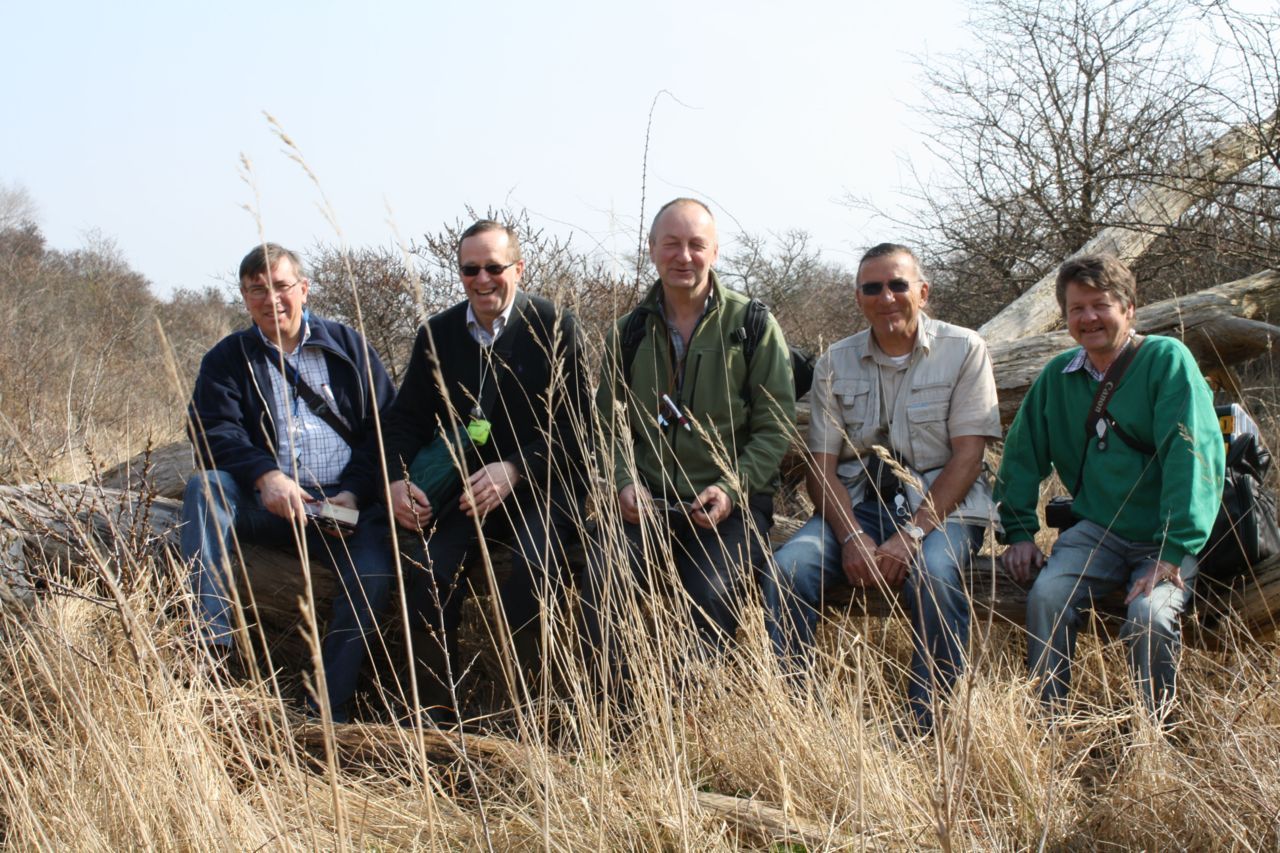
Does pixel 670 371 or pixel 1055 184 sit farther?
pixel 1055 184

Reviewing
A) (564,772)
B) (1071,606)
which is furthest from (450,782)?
(1071,606)

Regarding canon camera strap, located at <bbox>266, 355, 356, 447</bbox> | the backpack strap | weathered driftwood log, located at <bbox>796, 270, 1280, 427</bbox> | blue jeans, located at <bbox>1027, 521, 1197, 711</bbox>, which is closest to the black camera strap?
blue jeans, located at <bbox>1027, 521, 1197, 711</bbox>

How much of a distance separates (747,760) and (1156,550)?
1612 millimetres

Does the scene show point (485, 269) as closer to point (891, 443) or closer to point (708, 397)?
point (708, 397)

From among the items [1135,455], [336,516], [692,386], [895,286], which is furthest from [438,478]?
[1135,455]

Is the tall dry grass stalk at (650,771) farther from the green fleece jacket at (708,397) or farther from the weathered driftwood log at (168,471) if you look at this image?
the weathered driftwood log at (168,471)

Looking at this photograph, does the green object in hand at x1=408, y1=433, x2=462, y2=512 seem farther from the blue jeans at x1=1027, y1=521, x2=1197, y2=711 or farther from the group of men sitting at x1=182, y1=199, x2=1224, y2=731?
the blue jeans at x1=1027, y1=521, x2=1197, y2=711

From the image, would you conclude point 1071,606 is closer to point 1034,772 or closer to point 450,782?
point 1034,772

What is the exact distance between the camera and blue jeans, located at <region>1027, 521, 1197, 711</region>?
10.5ft

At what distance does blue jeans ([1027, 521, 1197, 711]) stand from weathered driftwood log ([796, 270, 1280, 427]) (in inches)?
93.0

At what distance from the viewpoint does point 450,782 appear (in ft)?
10.7

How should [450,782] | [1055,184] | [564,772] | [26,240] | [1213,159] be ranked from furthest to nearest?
1. [26,240]
2. [1055,184]
3. [1213,159]
4. [450,782]
5. [564,772]

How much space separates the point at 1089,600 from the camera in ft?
11.5

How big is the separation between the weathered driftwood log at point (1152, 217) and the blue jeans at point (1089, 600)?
3764 mm
